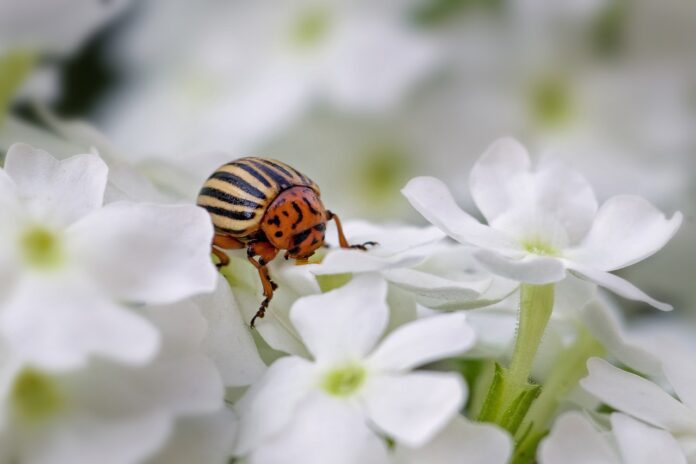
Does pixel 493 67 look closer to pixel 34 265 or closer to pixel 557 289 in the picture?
pixel 557 289

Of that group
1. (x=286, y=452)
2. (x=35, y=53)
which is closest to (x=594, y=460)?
(x=286, y=452)

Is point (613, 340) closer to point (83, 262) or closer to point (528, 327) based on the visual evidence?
point (528, 327)

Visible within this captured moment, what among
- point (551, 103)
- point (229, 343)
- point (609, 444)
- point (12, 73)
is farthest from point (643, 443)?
point (551, 103)

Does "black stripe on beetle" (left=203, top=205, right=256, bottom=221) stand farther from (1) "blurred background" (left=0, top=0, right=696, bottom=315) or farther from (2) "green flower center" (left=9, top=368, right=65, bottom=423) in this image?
(1) "blurred background" (left=0, top=0, right=696, bottom=315)

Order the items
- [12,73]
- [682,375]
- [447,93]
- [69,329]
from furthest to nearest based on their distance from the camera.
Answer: [447,93] → [12,73] → [682,375] → [69,329]

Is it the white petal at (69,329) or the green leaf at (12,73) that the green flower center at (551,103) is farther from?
the white petal at (69,329)

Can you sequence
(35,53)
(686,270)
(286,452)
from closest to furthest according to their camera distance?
(286,452)
(35,53)
(686,270)

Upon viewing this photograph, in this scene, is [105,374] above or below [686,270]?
above
